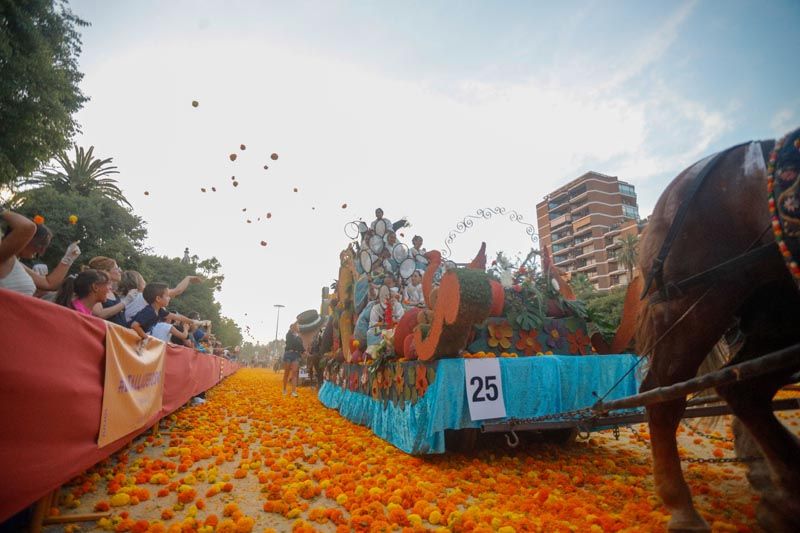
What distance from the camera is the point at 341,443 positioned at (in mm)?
4953

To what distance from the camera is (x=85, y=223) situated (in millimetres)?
19047

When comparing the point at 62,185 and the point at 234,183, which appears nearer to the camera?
the point at 234,183

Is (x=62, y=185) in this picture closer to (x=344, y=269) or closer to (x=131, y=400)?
(x=344, y=269)

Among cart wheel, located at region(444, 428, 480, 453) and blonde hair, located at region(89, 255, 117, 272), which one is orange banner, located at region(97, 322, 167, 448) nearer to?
blonde hair, located at region(89, 255, 117, 272)

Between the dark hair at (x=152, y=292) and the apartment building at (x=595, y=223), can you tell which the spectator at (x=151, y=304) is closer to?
the dark hair at (x=152, y=292)

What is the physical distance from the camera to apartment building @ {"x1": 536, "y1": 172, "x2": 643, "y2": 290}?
59.0 metres

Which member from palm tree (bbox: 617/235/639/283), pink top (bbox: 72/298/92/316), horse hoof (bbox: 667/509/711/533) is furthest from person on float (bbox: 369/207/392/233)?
palm tree (bbox: 617/235/639/283)

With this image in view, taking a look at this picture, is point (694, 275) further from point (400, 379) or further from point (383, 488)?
point (400, 379)

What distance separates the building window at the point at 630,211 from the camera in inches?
2454

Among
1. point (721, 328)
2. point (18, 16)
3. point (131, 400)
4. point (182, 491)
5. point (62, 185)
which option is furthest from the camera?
point (62, 185)

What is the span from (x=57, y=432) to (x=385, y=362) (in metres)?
3.58

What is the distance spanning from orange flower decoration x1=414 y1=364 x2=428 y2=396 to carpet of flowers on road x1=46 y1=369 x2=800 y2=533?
2.29 ft

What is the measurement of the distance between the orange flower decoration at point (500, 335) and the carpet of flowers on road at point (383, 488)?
1.17m

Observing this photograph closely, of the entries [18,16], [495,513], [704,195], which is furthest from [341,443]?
[18,16]
